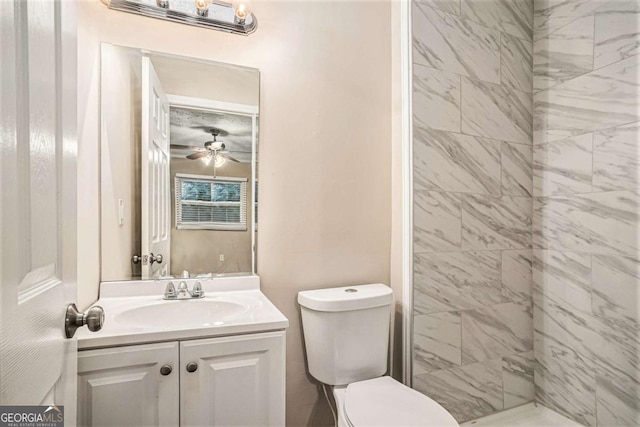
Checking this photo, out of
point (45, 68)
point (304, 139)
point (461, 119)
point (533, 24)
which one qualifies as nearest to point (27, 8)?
point (45, 68)

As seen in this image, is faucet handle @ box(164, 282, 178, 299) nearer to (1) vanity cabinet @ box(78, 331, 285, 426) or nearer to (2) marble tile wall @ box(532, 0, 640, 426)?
(1) vanity cabinet @ box(78, 331, 285, 426)

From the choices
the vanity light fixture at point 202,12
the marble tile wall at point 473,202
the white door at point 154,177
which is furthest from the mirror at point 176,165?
the marble tile wall at point 473,202

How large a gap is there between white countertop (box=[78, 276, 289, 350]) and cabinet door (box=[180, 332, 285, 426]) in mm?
39

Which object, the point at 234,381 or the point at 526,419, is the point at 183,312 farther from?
the point at 526,419

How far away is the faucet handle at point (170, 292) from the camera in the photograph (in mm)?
1354

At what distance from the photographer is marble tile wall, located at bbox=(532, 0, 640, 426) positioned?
→ 1.54 meters

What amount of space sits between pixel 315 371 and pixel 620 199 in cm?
155

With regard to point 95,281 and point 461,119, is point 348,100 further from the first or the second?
point 95,281

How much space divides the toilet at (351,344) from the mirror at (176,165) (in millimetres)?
379

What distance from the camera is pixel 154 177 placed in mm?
1425

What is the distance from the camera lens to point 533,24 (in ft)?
6.48

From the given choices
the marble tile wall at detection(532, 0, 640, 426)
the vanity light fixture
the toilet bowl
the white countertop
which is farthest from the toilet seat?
the vanity light fixture

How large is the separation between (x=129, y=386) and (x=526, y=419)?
6.21 feet

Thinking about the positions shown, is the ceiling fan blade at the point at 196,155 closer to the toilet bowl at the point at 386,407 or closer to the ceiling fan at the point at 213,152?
the ceiling fan at the point at 213,152
